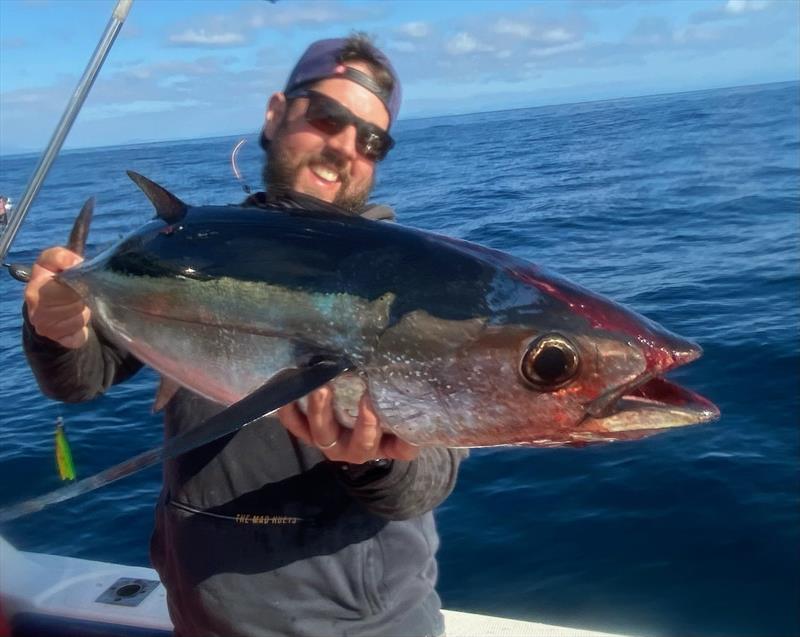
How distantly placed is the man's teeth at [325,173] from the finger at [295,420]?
1.08m

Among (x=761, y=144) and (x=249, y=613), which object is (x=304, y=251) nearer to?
(x=249, y=613)

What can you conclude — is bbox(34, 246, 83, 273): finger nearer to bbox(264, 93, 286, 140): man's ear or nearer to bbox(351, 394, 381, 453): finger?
bbox(264, 93, 286, 140): man's ear

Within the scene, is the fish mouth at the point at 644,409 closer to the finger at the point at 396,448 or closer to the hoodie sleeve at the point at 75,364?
the finger at the point at 396,448

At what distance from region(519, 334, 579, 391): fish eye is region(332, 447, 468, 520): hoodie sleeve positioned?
53 centimetres

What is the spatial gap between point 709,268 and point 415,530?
1025 centimetres

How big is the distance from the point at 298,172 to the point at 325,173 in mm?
100

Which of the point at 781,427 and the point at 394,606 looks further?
the point at 781,427

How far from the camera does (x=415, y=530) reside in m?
2.50

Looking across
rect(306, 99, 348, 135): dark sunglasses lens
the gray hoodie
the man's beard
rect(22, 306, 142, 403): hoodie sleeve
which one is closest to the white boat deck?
the gray hoodie

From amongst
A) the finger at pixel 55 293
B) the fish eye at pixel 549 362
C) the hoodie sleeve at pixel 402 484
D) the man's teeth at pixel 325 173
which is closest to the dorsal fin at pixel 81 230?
the finger at pixel 55 293

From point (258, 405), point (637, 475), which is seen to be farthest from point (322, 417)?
point (637, 475)

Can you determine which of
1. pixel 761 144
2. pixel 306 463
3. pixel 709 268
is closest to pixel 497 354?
pixel 306 463

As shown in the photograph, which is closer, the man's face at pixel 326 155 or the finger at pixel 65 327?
the finger at pixel 65 327

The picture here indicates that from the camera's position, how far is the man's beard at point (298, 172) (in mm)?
2723
